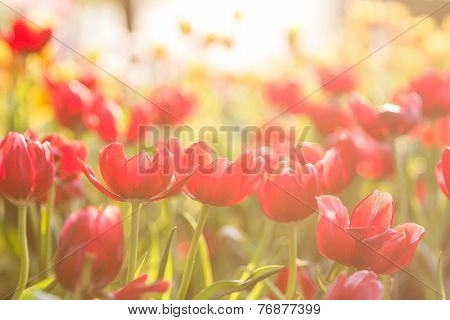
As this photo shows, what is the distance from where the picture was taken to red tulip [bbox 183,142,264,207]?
1.69 feet

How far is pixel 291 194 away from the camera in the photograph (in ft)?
1.76

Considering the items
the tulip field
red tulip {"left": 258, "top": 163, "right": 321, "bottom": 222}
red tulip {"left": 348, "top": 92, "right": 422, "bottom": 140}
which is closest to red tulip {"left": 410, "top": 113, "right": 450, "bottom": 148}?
the tulip field

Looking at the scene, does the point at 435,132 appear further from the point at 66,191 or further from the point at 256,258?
the point at 66,191

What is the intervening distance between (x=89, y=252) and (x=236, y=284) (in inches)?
4.3

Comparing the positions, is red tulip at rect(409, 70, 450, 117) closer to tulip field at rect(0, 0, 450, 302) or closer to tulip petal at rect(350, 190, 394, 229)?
tulip field at rect(0, 0, 450, 302)

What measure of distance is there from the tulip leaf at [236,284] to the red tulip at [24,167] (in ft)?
0.48

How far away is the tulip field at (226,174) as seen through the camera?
0.49m

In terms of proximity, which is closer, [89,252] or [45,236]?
[89,252]

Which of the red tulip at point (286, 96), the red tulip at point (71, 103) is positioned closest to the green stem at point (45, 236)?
the red tulip at point (71, 103)

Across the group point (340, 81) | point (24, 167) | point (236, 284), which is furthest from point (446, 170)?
point (340, 81)

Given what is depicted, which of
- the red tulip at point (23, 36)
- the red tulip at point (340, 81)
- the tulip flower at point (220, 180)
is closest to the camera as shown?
→ the tulip flower at point (220, 180)

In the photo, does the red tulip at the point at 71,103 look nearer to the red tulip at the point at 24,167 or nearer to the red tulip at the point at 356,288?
the red tulip at the point at 24,167
